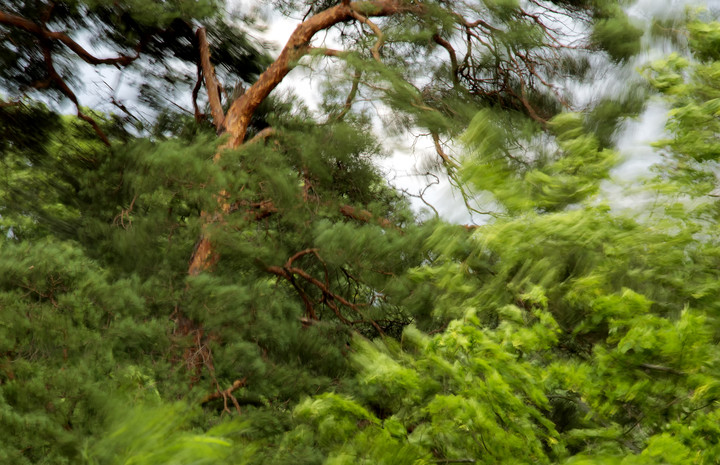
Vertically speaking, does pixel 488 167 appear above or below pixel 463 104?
below

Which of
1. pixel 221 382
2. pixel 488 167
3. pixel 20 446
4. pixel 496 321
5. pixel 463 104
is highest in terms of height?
pixel 463 104

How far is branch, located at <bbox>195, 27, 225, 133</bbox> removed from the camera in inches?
260

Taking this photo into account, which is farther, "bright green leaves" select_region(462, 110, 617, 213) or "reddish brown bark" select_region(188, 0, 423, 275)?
"reddish brown bark" select_region(188, 0, 423, 275)

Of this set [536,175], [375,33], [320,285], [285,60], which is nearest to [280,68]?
[285,60]

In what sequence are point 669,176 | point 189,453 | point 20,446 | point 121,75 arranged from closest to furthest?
point 189,453
point 669,176
point 20,446
point 121,75

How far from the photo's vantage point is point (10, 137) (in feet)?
17.6

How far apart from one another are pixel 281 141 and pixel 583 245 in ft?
12.9

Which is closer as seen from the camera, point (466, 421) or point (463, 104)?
point (466, 421)

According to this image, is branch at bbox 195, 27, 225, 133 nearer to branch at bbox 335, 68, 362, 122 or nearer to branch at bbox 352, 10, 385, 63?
branch at bbox 335, 68, 362, 122

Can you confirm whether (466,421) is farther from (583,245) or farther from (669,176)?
(669,176)

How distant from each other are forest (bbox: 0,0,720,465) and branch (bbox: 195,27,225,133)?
0.10 ft

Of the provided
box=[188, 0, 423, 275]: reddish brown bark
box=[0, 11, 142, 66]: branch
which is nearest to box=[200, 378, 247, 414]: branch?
box=[188, 0, 423, 275]: reddish brown bark

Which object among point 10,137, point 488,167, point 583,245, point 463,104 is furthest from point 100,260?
point 583,245

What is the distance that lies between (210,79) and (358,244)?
9.52 ft
